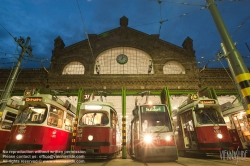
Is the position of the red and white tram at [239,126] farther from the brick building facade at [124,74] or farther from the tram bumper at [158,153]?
the tram bumper at [158,153]

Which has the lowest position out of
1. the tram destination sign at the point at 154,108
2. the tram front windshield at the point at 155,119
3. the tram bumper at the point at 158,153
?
the tram bumper at the point at 158,153

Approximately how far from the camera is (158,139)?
20.5 feet

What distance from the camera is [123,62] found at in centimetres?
1692

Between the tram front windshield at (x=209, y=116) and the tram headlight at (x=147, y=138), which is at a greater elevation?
the tram front windshield at (x=209, y=116)

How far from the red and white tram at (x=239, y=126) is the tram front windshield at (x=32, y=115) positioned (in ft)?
39.6

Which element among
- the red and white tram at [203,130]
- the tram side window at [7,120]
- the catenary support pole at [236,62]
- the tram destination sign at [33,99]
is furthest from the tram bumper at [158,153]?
A: the tram side window at [7,120]

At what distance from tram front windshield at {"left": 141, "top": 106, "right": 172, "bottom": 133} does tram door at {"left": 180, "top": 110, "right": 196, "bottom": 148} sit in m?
2.50

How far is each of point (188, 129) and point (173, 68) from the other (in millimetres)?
9606

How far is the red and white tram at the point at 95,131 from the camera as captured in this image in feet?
21.6

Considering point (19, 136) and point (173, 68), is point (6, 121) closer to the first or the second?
point (19, 136)

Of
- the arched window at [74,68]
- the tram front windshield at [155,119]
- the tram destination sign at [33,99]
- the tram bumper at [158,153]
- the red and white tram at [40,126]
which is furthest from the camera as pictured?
the arched window at [74,68]

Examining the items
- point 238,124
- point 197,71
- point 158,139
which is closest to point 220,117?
point 238,124

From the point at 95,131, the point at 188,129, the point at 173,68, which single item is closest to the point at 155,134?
the point at 95,131

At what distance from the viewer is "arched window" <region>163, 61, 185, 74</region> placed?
16.7 meters
